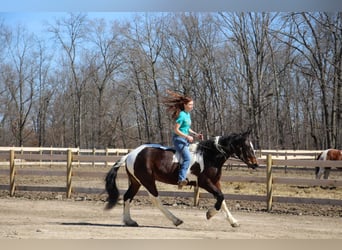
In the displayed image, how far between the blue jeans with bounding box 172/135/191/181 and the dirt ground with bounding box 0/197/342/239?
0.59 meters

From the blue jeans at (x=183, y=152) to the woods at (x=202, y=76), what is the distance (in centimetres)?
1326

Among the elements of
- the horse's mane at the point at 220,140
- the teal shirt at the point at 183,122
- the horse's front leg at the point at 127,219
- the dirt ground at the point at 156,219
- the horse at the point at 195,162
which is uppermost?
the teal shirt at the point at 183,122

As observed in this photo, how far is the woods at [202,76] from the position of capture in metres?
20.2

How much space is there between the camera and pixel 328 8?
23.2ft

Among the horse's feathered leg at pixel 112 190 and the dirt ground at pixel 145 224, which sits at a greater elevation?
the horse's feathered leg at pixel 112 190

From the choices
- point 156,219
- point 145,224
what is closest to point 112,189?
point 145,224

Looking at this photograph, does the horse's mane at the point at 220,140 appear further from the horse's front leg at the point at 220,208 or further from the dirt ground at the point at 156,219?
the dirt ground at the point at 156,219

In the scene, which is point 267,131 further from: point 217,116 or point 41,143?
point 41,143

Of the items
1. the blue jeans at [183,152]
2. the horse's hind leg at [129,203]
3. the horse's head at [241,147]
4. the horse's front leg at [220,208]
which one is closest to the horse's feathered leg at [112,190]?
the horse's hind leg at [129,203]

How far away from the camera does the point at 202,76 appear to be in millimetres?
21797

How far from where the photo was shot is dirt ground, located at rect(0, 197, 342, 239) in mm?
5109

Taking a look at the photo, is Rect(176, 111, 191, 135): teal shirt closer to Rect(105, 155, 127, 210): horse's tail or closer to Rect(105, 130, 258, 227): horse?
Rect(105, 130, 258, 227): horse

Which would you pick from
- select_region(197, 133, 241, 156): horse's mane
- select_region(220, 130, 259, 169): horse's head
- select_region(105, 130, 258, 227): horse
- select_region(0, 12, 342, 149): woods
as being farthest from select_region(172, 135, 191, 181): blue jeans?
select_region(0, 12, 342, 149): woods

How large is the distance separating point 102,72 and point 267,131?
27.8ft
